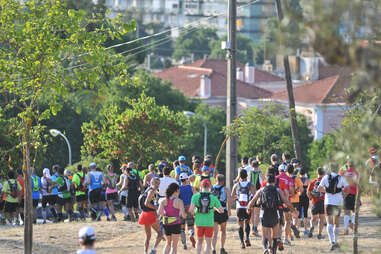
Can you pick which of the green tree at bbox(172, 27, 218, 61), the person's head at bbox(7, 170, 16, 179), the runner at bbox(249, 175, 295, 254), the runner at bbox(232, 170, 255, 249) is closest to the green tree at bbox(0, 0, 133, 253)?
the runner at bbox(232, 170, 255, 249)

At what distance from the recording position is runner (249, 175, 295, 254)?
1226cm

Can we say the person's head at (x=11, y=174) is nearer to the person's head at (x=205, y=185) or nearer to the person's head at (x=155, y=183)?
the person's head at (x=155, y=183)

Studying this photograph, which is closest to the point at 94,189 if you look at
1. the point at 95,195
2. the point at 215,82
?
the point at 95,195

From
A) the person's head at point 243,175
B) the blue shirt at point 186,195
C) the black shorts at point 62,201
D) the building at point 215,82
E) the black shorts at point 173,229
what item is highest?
the person's head at point 243,175

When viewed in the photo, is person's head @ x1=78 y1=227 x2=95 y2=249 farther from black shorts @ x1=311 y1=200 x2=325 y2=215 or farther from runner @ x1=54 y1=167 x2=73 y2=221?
runner @ x1=54 y1=167 x2=73 y2=221

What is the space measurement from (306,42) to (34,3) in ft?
27.3

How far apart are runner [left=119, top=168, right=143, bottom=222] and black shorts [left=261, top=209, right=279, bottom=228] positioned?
19.3ft

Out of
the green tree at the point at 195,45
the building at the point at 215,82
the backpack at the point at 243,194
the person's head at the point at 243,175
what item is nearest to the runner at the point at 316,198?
the backpack at the point at 243,194

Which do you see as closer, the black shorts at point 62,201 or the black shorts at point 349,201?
the black shorts at point 349,201

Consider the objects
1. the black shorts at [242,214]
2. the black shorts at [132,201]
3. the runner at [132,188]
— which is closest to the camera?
the black shorts at [242,214]

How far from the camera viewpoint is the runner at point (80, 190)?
19562 millimetres

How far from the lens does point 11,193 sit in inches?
733

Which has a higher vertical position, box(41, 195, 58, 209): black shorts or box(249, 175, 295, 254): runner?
box(249, 175, 295, 254): runner

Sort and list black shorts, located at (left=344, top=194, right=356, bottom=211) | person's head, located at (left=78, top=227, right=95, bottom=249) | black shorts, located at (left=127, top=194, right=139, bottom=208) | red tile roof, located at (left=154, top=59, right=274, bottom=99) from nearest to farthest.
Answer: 1. person's head, located at (left=78, top=227, right=95, bottom=249)
2. black shorts, located at (left=344, top=194, right=356, bottom=211)
3. black shorts, located at (left=127, top=194, right=139, bottom=208)
4. red tile roof, located at (left=154, top=59, right=274, bottom=99)
